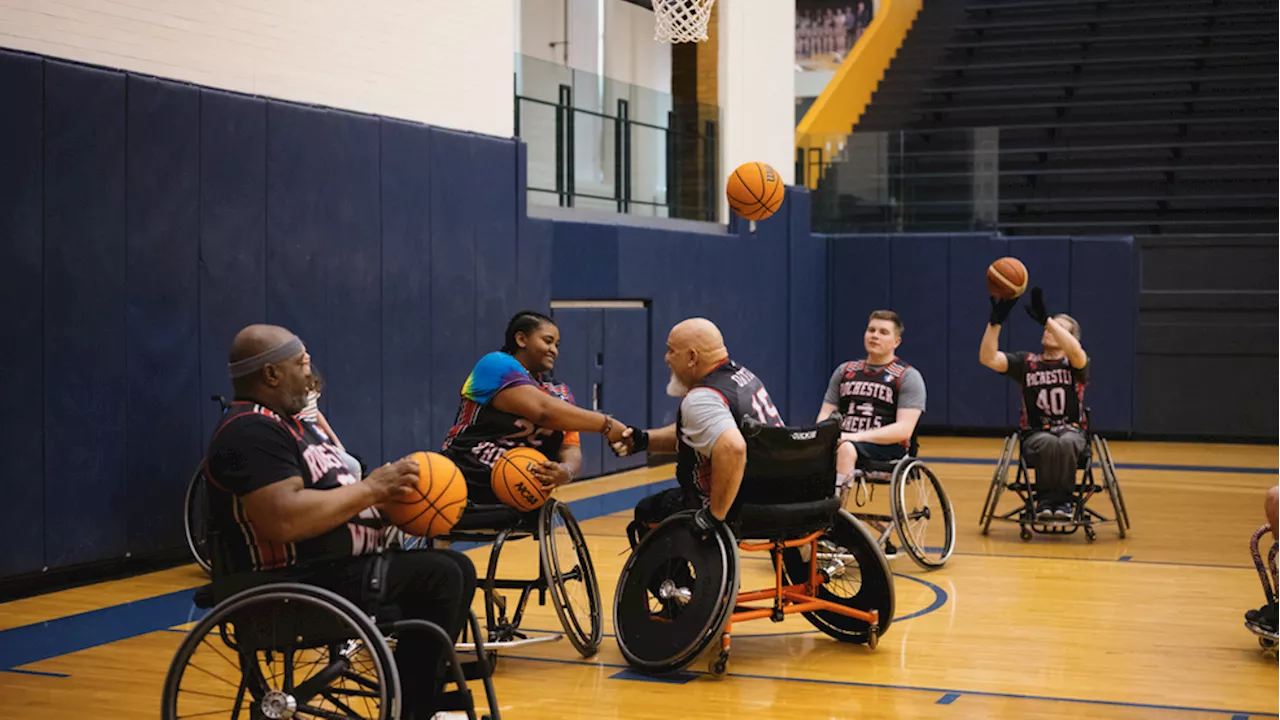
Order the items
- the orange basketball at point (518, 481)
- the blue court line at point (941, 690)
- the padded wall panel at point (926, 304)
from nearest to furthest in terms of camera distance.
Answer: the blue court line at point (941, 690), the orange basketball at point (518, 481), the padded wall panel at point (926, 304)

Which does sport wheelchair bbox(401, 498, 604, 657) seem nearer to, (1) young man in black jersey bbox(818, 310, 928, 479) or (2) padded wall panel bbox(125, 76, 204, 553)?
(2) padded wall panel bbox(125, 76, 204, 553)

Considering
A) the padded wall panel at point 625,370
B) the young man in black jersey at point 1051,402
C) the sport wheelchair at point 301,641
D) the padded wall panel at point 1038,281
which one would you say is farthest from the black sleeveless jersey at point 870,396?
the padded wall panel at point 1038,281

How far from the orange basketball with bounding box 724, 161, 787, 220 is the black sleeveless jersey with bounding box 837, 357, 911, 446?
5.33ft

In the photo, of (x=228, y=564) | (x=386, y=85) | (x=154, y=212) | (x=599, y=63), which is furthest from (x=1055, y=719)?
(x=599, y=63)

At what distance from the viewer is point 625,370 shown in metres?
12.3

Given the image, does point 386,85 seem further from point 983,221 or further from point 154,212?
point 983,221

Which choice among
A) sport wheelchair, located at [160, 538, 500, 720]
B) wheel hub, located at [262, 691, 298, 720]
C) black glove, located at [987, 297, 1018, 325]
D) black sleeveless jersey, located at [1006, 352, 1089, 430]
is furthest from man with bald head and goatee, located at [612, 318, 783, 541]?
black sleeveless jersey, located at [1006, 352, 1089, 430]

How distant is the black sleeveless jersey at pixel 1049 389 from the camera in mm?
8875

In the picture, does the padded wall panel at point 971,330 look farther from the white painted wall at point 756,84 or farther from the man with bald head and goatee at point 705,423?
the man with bald head and goatee at point 705,423

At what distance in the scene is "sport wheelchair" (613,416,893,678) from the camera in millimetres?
5371

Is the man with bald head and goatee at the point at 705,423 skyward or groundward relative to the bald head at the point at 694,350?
groundward

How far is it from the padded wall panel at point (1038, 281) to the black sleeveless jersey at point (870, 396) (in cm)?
738

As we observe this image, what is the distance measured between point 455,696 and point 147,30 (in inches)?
189

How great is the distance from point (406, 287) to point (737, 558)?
14.8 feet
